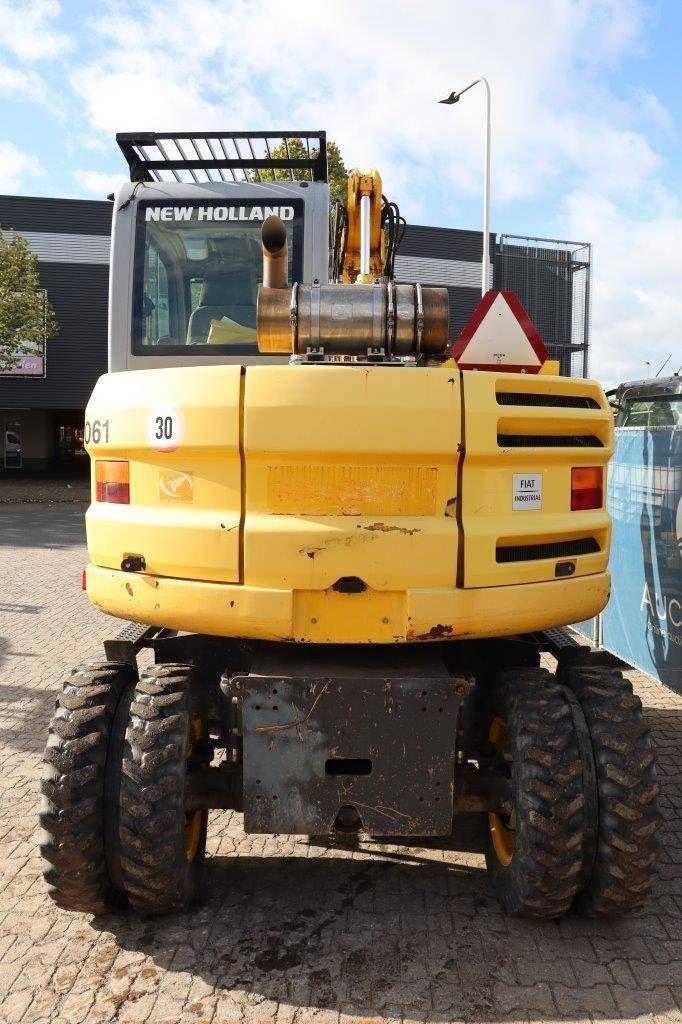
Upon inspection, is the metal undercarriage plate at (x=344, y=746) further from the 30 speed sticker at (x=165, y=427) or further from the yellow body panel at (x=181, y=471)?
the 30 speed sticker at (x=165, y=427)

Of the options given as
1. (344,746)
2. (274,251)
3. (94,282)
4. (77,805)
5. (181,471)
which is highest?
(94,282)

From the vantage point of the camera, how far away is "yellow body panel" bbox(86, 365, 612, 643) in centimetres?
281

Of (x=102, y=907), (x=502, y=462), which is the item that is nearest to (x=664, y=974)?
(x=502, y=462)

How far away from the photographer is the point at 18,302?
75.8 ft

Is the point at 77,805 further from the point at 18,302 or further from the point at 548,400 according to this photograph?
the point at 18,302

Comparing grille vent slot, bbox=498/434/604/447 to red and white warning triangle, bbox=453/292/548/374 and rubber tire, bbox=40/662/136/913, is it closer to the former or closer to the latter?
red and white warning triangle, bbox=453/292/548/374

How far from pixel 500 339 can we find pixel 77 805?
270cm

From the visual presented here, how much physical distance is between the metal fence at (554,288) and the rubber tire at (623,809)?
2563 cm

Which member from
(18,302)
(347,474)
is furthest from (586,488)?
(18,302)

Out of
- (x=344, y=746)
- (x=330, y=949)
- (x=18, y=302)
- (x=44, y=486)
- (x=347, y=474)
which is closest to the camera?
(x=347, y=474)

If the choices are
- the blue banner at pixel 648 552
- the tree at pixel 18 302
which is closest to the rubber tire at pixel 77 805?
the blue banner at pixel 648 552

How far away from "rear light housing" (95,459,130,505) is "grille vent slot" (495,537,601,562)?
1.47 meters

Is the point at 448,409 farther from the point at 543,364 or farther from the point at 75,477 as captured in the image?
the point at 75,477

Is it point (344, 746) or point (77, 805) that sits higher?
point (344, 746)
